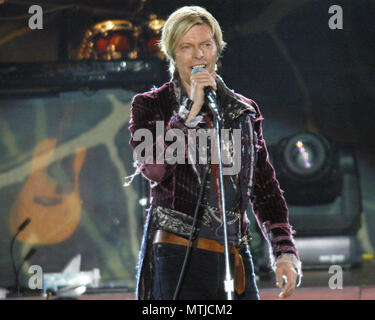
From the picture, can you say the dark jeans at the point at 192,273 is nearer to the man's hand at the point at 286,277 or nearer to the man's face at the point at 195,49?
the man's hand at the point at 286,277

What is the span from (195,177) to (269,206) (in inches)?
10.6

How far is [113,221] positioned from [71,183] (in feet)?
1.54

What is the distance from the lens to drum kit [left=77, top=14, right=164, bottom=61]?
4.53 metres

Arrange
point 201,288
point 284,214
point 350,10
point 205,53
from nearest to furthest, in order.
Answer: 1. point 201,288
2. point 205,53
3. point 284,214
4. point 350,10

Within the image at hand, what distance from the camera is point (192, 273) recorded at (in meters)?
1.34

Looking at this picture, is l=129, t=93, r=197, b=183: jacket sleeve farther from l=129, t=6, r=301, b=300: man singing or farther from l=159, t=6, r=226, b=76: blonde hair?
l=159, t=6, r=226, b=76: blonde hair

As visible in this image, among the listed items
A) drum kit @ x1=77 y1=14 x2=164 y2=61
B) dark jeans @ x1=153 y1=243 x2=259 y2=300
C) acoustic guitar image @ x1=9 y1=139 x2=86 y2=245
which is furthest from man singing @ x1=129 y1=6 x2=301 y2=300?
acoustic guitar image @ x1=9 y1=139 x2=86 y2=245

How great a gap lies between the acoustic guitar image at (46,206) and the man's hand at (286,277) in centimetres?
360

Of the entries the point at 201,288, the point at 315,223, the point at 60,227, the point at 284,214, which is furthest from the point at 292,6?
the point at 201,288

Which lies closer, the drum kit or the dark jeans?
the dark jeans

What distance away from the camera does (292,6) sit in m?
4.87

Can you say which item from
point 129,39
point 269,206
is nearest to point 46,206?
point 129,39
